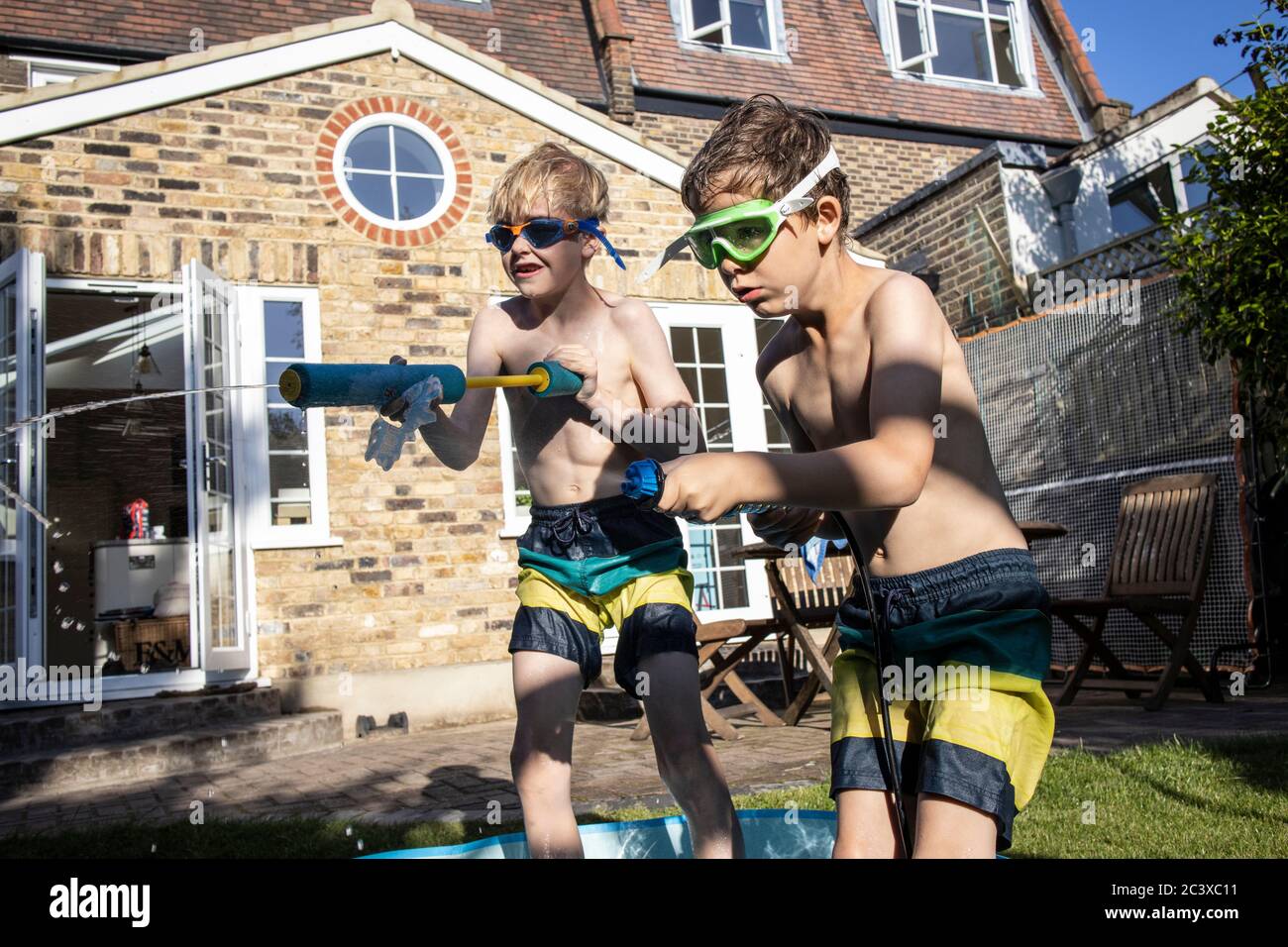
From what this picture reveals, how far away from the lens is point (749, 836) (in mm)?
3322

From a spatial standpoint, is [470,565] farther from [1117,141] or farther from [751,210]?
[1117,141]

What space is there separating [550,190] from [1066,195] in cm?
1012

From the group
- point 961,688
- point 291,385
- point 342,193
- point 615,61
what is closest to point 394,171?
point 342,193

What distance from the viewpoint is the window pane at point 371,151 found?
340 inches

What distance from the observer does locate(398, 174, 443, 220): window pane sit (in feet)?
28.4

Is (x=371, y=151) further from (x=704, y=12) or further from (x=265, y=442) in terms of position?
(x=704, y=12)

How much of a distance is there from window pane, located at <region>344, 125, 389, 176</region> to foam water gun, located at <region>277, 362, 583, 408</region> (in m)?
6.85

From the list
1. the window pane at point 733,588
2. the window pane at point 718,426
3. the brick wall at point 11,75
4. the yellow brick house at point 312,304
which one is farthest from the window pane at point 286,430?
the brick wall at point 11,75

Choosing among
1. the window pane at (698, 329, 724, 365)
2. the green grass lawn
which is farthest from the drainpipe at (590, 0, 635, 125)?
the green grass lawn

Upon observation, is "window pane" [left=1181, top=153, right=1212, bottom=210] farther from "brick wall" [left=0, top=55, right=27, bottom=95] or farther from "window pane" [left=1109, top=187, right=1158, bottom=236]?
"brick wall" [left=0, top=55, right=27, bottom=95]

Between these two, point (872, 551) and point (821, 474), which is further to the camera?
point (872, 551)
